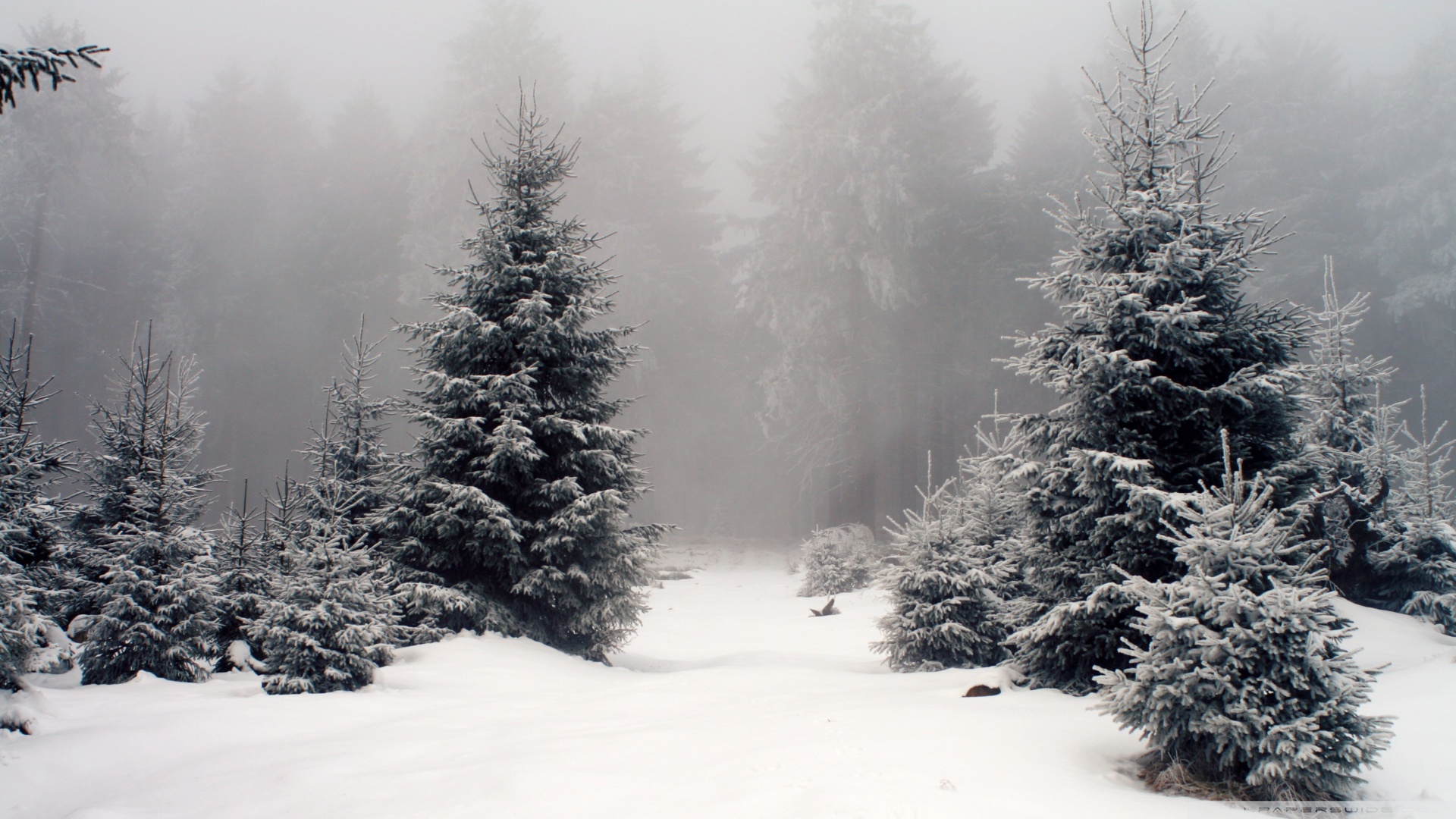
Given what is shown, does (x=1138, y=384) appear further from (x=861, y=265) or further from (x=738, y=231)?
(x=738, y=231)

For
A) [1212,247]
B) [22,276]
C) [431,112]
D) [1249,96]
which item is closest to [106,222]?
[22,276]

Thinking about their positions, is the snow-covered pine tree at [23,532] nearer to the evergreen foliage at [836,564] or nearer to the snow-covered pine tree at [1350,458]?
the snow-covered pine tree at [1350,458]

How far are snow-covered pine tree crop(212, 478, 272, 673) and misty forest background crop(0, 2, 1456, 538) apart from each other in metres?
19.9

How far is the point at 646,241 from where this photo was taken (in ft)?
102

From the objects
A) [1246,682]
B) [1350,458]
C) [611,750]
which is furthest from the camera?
[1350,458]

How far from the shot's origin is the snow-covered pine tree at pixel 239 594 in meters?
7.27

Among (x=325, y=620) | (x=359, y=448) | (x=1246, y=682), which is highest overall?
(x=359, y=448)

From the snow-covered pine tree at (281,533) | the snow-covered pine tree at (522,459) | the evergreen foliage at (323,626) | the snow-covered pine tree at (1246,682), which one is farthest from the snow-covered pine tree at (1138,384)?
the snow-covered pine tree at (281,533)

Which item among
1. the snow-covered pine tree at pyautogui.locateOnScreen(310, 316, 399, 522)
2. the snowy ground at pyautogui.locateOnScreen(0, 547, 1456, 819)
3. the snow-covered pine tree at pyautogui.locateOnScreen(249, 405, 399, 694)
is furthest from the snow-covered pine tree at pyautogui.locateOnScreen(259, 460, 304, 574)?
the snowy ground at pyautogui.locateOnScreen(0, 547, 1456, 819)

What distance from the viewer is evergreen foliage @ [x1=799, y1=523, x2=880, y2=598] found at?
715 inches

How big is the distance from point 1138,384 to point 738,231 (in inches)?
954

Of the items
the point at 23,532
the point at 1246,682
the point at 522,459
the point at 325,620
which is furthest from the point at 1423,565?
the point at 23,532

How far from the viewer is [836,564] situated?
18.7 m

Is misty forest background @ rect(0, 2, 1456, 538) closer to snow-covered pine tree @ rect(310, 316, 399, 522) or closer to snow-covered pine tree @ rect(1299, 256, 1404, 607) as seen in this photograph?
snow-covered pine tree @ rect(1299, 256, 1404, 607)
